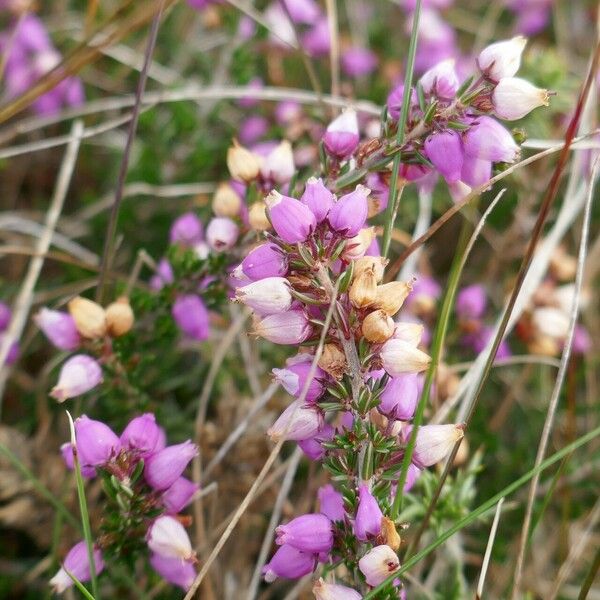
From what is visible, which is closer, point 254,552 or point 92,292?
point 254,552

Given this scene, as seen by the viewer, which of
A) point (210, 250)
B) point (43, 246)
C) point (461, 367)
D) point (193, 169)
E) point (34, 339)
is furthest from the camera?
point (193, 169)

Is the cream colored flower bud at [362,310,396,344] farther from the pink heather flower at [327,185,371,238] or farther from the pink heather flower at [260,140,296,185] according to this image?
the pink heather flower at [260,140,296,185]

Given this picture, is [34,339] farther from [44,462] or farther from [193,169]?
[193,169]

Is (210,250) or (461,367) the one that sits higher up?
(210,250)

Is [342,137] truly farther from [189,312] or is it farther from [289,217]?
[189,312]

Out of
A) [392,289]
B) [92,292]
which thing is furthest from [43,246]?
[392,289]

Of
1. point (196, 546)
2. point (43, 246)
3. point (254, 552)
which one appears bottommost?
point (254, 552)

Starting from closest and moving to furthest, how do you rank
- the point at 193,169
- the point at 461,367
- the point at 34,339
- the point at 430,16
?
the point at 461,367 → the point at 34,339 → the point at 193,169 → the point at 430,16
